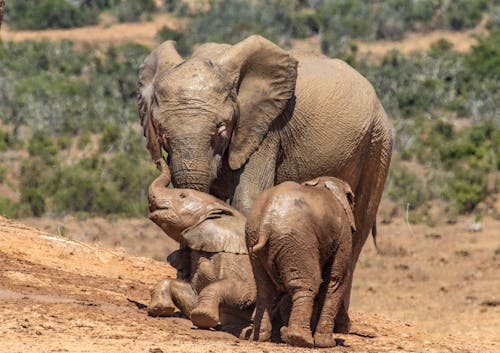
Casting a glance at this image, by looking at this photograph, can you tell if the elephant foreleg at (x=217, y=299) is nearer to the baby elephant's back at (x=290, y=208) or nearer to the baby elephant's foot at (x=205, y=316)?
the baby elephant's foot at (x=205, y=316)

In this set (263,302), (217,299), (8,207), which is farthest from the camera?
(8,207)

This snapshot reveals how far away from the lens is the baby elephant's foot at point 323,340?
7461mm

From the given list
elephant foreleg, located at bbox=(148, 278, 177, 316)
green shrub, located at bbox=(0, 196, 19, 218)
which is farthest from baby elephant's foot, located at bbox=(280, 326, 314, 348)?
green shrub, located at bbox=(0, 196, 19, 218)

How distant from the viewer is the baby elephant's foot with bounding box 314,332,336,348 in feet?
24.5

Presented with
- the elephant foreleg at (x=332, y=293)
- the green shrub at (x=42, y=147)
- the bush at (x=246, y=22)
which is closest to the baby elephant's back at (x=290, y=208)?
the elephant foreleg at (x=332, y=293)

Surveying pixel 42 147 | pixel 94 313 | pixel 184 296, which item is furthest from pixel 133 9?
pixel 94 313

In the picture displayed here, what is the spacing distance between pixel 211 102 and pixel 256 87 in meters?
0.60

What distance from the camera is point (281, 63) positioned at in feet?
28.2

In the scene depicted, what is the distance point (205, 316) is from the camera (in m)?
7.52

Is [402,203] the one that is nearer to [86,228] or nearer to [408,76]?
[86,228]

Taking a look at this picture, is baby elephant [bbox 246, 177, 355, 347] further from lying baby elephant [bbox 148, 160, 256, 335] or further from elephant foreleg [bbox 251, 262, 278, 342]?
lying baby elephant [bbox 148, 160, 256, 335]

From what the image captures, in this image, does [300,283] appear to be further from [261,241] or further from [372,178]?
[372,178]

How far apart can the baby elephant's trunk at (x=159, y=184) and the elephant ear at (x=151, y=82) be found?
0.15 metres

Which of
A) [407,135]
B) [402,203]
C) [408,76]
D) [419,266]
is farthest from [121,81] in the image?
[419,266]
